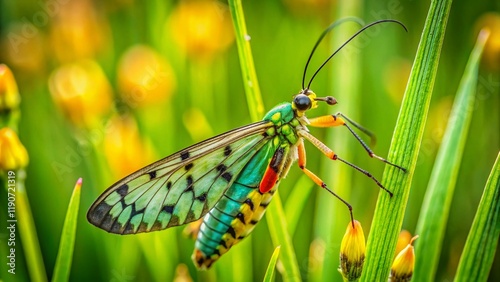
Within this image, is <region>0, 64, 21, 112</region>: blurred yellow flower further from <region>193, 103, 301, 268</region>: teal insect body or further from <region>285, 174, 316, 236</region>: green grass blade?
<region>285, 174, 316, 236</region>: green grass blade

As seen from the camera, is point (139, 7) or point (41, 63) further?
point (139, 7)

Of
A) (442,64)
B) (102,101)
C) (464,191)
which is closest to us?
(102,101)

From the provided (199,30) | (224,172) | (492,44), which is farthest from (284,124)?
(492,44)

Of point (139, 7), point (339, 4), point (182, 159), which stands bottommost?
point (182, 159)

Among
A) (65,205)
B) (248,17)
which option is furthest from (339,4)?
(65,205)

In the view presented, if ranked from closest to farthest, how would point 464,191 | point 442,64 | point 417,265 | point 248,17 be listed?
point 417,265, point 464,191, point 442,64, point 248,17

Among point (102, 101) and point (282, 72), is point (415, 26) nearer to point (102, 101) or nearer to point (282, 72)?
point (282, 72)

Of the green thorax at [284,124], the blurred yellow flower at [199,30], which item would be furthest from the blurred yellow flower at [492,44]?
the green thorax at [284,124]

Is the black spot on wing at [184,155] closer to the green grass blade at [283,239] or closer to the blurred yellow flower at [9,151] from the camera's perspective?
the green grass blade at [283,239]
